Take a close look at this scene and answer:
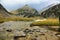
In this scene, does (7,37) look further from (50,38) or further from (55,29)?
(55,29)

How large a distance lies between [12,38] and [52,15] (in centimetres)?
2883

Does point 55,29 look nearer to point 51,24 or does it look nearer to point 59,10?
point 51,24

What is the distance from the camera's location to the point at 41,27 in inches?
1203

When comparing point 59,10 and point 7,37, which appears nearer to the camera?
point 7,37

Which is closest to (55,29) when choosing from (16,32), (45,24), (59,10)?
(45,24)

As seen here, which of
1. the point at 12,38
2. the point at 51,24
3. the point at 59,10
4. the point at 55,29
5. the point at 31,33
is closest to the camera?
the point at 12,38

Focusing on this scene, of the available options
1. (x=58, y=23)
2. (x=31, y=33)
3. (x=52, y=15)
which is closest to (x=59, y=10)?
(x=52, y=15)

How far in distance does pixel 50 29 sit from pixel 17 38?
6351 millimetres

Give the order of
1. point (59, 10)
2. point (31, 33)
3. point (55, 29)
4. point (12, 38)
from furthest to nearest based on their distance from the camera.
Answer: point (59, 10)
point (55, 29)
point (31, 33)
point (12, 38)

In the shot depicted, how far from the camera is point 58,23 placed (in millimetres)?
31719

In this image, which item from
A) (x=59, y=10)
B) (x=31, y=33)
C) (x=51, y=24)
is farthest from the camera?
(x=59, y=10)

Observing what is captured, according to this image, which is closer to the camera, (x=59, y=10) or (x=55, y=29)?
(x=55, y=29)

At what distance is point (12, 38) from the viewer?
25.3 meters

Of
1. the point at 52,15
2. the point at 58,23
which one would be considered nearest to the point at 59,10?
the point at 52,15
